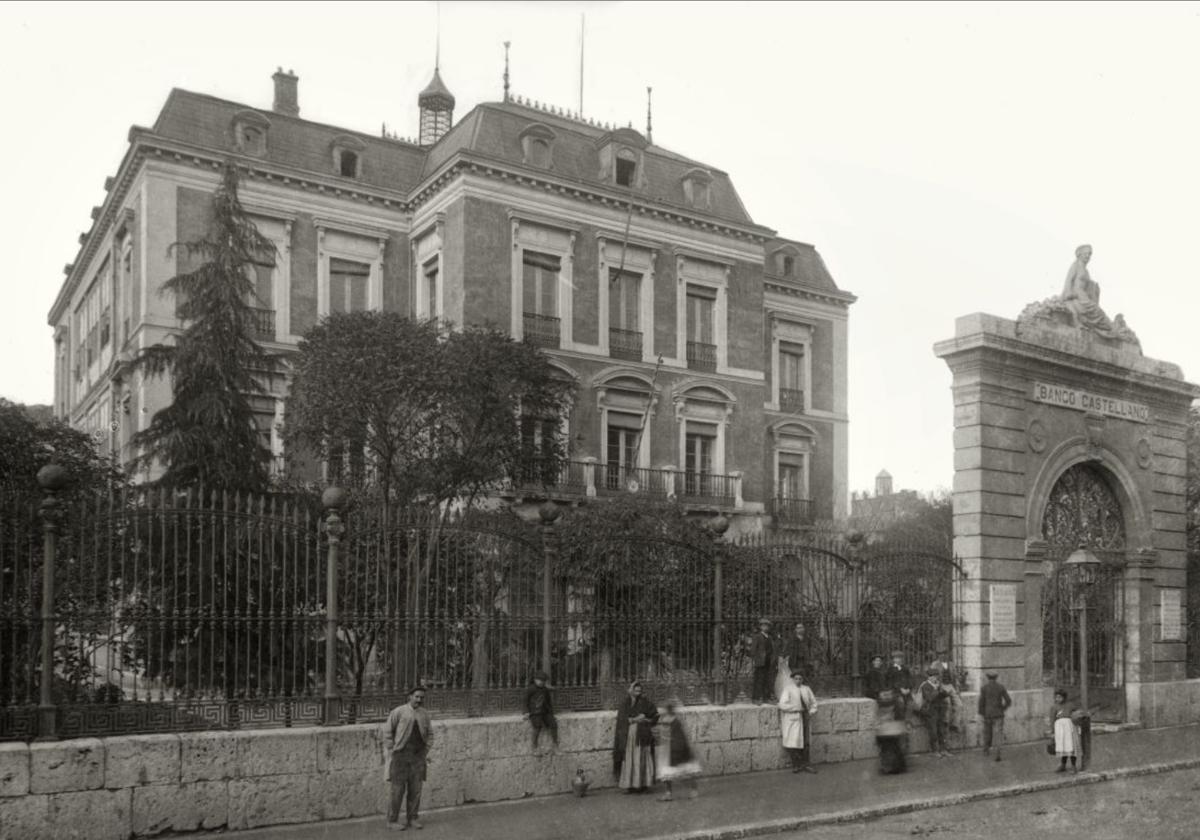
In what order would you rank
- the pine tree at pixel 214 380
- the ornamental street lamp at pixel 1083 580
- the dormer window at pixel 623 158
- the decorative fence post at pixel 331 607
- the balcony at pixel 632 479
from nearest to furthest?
the decorative fence post at pixel 331 607 < the ornamental street lamp at pixel 1083 580 < the pine tree at pixel 214 380 < the balcony at pixel 632 479 < the dormer window at pixel 623 158

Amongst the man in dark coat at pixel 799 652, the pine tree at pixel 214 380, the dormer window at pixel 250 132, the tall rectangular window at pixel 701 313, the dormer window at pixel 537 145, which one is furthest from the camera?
the tall rectangular window at pixel 701 313

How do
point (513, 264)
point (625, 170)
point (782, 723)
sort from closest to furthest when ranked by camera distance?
point (782, 723) → point (513, 264) → point (625, 170)

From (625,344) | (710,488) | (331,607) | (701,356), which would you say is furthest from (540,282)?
(331,607)

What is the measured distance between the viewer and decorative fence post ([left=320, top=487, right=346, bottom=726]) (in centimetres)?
1172

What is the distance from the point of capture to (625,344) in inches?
1358

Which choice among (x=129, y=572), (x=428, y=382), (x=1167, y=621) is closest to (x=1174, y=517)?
(x=1167, y=621)

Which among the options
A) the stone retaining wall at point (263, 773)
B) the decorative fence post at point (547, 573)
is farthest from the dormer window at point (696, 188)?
the decorative fence post at point (547, 573)

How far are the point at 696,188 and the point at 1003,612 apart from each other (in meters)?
21.6

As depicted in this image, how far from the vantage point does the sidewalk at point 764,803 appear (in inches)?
433

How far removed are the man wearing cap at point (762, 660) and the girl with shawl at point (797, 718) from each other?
36 cm

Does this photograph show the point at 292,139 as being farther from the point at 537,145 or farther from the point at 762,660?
the point at 762,660

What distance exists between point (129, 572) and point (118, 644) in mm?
679

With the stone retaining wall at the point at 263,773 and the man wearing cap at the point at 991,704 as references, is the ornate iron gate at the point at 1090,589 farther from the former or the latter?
the stone retaining wall at the point at 263,773

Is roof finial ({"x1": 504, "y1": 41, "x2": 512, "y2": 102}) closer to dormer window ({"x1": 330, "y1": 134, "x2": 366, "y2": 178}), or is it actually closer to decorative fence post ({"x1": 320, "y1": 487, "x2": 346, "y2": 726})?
dormer window ({"x1": 330, "y1": 134, "x2": 366, "y2": 178})
